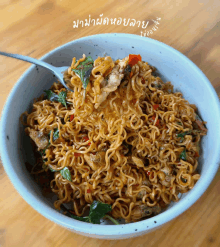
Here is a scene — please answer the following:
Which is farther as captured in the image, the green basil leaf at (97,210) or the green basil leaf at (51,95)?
the green basil leaf at (51,95)

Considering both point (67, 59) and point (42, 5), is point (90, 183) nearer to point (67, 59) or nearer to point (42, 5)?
point (67, 59)

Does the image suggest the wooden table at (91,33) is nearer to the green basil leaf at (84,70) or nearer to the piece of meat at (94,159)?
the piece of meat at (94,159)

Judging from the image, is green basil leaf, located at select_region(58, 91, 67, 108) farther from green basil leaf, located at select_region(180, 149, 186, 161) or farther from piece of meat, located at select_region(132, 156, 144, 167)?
green basil leaf, located at select_region(180, 149, 186, 161)

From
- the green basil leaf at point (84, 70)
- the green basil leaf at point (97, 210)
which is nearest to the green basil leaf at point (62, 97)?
the green basil leaf at point (84, 70)

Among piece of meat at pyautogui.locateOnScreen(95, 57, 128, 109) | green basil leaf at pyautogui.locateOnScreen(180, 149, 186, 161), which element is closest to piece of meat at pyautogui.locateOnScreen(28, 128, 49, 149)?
piece of meat at pyautogui.locateOnScreen(95, 57, 128, 109)

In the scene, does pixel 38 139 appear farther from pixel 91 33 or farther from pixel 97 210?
pixel 91 33
